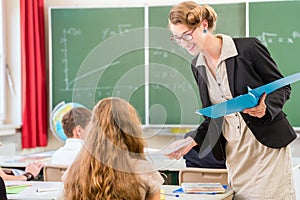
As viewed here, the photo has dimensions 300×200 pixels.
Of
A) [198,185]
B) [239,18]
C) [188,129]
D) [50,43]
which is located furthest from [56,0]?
[188,129]

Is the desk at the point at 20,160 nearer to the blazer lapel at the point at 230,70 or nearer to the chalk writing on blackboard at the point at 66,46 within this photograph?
the chalk writing on blackboard at the point at 66,46

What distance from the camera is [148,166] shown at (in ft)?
5.58

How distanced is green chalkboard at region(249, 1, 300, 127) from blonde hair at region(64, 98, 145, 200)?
127 inches

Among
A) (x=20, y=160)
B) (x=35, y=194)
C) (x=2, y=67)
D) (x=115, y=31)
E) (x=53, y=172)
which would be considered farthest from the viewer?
(x=115, y=31)

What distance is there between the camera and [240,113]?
213cm

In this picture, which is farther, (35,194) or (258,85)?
(35,194)

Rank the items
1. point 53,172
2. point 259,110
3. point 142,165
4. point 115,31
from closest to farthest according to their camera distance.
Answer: point 142,165
point 259,110
point 53,172
point 115,31

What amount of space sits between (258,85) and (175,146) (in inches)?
16.0

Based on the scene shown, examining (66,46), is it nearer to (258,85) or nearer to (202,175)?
(202,175)

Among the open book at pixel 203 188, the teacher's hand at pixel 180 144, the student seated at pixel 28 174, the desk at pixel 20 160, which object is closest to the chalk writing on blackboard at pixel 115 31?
the desk at pixel 20 160

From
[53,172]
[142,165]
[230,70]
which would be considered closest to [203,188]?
[230,70]

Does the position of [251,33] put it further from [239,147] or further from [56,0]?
[239,147]

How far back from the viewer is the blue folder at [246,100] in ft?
5.81

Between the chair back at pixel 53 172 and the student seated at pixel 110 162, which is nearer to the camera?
the student seated at pixel 110 162
